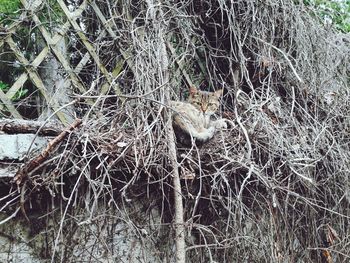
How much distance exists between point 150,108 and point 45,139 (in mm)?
544

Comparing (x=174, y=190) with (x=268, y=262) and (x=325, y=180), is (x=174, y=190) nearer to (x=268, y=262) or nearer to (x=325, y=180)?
(x=268, y=262)

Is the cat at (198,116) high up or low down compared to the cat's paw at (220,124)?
up

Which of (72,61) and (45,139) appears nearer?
(45,139)

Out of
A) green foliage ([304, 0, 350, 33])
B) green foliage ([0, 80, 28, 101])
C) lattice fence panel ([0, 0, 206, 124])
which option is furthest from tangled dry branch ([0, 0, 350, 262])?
green foliage ([0, 80, 28, 101])

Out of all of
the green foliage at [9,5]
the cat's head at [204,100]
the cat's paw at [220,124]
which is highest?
the green foliage at [9,5]

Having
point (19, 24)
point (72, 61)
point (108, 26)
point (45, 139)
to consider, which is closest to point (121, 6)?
point (108, 26)

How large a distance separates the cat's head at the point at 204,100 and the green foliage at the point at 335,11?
4.39ft

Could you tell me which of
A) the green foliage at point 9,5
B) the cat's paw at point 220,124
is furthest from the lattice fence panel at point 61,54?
the cat's paw at point 220,124

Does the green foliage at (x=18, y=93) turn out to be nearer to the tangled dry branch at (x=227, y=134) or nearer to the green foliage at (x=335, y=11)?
the tangled dry branch at (x=227, y=134)

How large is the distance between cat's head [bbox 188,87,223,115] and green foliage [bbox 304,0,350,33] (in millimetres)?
1338

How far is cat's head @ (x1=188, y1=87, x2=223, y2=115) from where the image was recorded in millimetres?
2826

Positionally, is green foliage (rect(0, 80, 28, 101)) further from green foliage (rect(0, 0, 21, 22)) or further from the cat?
the cat

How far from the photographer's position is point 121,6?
2867mm

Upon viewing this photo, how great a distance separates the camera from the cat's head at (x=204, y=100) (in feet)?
9.27
